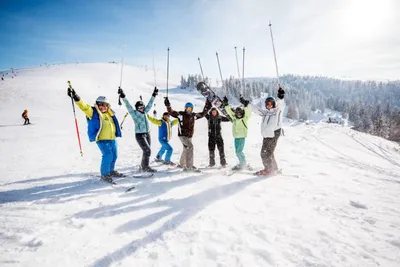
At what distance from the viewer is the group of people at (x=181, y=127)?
6.38 metres

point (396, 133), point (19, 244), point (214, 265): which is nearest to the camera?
point (214, 265)

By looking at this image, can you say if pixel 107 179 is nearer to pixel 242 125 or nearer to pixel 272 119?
pixel 242 125

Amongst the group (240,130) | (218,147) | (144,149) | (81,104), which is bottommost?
→ (218,147)

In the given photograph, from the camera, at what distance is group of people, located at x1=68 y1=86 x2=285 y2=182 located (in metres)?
6.38

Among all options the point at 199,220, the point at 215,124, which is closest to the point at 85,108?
the point at 199,220

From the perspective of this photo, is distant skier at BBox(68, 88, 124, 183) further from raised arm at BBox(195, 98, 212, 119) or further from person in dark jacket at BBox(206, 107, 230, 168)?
person in dark jacket at BBox(206, 107, 230, 168)

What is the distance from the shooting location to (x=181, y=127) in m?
7.93

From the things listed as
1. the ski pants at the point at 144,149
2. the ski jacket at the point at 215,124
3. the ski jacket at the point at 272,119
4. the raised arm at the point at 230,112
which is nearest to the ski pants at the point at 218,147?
the ski jacket at the point at 215,124

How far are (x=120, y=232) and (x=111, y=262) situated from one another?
73 centimetres

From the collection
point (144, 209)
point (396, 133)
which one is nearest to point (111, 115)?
point (144, 209)

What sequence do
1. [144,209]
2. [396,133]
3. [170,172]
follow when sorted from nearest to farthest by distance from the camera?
[144,209]
[170,172]
[396,133]

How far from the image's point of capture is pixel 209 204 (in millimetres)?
4824

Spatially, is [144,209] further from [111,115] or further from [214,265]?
[111,115]

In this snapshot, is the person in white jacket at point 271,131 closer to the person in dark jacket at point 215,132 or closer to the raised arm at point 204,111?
the person in dark jacket at point 215,132
